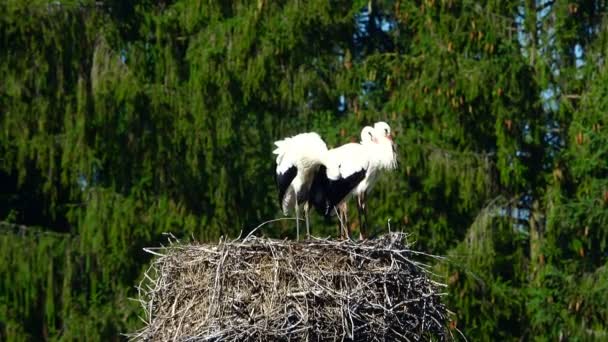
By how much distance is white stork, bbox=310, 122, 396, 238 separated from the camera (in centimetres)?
1475

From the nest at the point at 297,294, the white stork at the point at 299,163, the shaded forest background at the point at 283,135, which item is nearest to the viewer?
the nest at the point at 297,294

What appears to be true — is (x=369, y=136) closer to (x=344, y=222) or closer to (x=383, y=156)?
(x=383, y=156)

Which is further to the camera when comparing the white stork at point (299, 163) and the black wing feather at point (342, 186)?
the black wing feather at point (342, 186)

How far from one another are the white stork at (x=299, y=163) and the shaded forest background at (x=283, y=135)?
3766 millimetres

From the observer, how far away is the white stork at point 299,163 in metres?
14.7

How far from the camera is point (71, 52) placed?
19.9 metres

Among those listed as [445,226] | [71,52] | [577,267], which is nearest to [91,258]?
[71,52]

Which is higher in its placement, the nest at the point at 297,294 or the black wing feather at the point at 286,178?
the black wing feather at the point at 286,178

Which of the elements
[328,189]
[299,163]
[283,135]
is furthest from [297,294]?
[283,135]

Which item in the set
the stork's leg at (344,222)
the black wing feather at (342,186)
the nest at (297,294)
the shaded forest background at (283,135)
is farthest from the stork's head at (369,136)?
the shaded forest background at (283,135)

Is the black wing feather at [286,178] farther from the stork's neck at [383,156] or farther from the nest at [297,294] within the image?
the nest at [297,294]

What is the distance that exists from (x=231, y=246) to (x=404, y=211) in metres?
6.45

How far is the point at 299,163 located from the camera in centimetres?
1473

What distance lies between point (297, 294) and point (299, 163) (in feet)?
7.07
